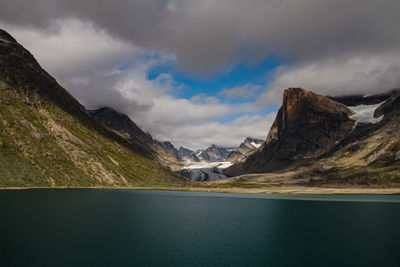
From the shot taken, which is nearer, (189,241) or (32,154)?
(189,241)

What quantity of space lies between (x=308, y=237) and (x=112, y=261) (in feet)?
118

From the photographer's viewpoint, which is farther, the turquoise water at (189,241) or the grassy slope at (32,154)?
the grassy slope at (32,154)

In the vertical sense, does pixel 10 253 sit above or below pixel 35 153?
below

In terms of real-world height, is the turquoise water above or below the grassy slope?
below

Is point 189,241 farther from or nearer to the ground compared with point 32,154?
nearer to the ground

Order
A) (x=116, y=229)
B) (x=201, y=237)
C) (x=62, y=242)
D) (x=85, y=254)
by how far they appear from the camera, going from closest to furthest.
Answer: (x=85, y=254) < (x=62, y=242) < (x=201, y=237) < (x=116, y=229)

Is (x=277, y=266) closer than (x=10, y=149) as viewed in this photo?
Yes

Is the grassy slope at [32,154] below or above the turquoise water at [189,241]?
above

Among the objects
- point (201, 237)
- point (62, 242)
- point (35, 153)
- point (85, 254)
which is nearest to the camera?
point (85, 254)

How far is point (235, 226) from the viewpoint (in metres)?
60.4

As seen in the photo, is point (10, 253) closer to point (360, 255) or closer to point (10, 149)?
point (360, 255)

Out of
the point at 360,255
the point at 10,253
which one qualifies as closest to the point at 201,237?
the point at 360,255

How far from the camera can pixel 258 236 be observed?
51.2 meters

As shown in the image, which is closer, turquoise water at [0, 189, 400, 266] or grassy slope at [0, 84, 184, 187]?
turquoise water at [0, 189, 400, 266]
